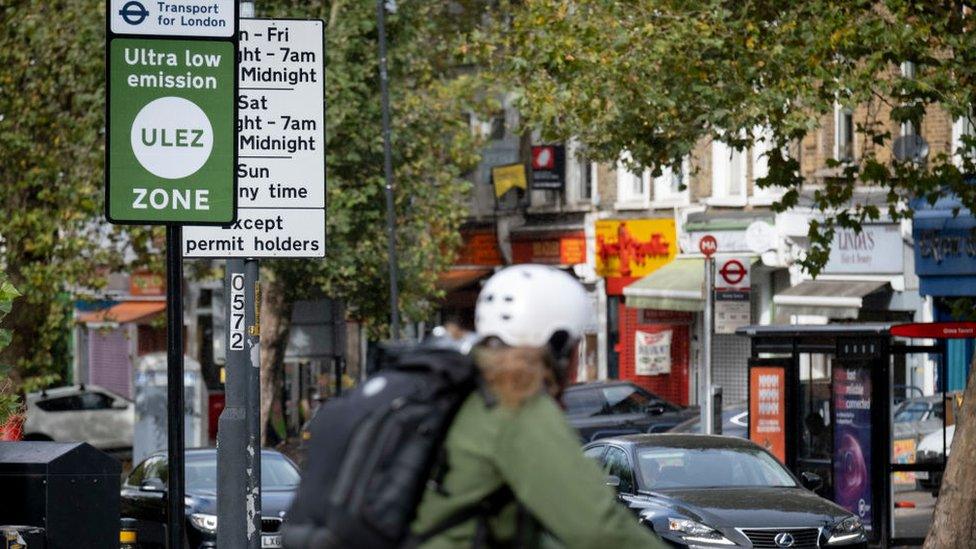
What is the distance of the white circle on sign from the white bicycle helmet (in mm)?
4626

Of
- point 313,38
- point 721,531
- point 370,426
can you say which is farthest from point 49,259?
point 370,426

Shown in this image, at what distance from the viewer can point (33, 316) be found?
85.9ft

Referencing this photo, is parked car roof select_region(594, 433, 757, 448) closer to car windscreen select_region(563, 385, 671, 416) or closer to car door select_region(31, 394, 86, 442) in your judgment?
car windscreen select_region(563, 385, 671, 416)

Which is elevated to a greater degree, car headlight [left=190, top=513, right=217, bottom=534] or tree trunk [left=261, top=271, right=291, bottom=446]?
tree trunk [left=261, top=271, right=291, bottom=446]

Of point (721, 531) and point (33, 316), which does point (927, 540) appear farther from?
point (33, 316)

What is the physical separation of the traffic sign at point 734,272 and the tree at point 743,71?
5.24m

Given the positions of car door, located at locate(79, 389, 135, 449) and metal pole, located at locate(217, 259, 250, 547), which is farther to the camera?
car door, located at locate(79, 389, 135, 449)

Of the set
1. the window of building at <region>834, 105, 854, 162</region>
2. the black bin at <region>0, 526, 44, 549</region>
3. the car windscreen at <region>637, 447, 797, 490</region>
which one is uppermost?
the window of building at <region>834, 105, 854, 162</region>

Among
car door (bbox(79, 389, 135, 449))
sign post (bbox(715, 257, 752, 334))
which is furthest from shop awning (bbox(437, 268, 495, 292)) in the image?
sign post (bbox(715, 257, 752, 334))

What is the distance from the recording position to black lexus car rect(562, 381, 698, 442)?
1088 inches

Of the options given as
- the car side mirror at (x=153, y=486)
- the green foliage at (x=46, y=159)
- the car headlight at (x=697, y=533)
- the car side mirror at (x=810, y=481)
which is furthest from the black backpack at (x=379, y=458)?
the green foliage at (x=46, y=159)

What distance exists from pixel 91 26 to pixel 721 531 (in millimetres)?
14888

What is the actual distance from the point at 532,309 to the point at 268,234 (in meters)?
6.21

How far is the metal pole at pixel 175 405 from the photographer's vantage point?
8.40 metres
